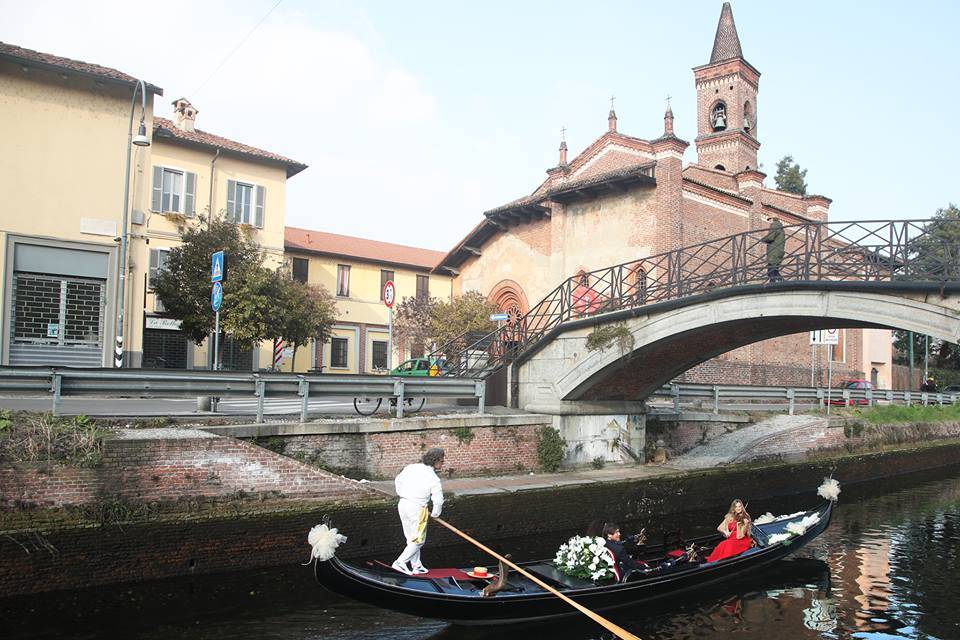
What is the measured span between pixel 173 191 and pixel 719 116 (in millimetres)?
29237

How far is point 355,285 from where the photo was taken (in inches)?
1484

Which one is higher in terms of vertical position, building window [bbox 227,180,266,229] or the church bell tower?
the church bell tower

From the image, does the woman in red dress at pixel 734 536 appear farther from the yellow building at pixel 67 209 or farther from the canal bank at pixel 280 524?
the yellow building at pixel 67 209

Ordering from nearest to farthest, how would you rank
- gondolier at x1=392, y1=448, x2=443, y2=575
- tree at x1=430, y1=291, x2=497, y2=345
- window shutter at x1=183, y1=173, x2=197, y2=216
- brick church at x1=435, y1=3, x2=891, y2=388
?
1. gondolier at x1=392, y1=448, x2=443, y2=575
2. brick church at x1=435, y1=3, x2=891, y2=388
3. window shutter at x1=183, y1=173, x2=197, y2=216
4. tree at x1=430, y1=291, x2=497, y2=345

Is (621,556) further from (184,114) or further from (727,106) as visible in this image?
(727,106)

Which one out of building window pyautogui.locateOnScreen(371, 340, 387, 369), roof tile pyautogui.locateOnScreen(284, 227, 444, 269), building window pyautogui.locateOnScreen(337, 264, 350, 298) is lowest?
building window pyautogui.locateOnScreen(371, 340, 387, 369)

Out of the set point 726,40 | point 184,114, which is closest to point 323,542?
point 184,114

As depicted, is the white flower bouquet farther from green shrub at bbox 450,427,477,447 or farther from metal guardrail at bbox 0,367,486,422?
metal guardrail at bbox 0,367,486,422

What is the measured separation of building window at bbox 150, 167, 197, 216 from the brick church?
12132mm

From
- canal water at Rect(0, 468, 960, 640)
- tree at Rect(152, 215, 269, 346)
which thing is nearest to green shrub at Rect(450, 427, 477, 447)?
canal water at Rect(0, 468, 960, 640)

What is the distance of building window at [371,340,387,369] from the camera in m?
38.5

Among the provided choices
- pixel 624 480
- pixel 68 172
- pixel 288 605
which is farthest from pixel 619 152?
pixel 288 605

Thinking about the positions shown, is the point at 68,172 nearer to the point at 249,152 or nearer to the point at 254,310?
the point at 254,310

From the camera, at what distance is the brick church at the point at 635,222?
25812 millimetres
